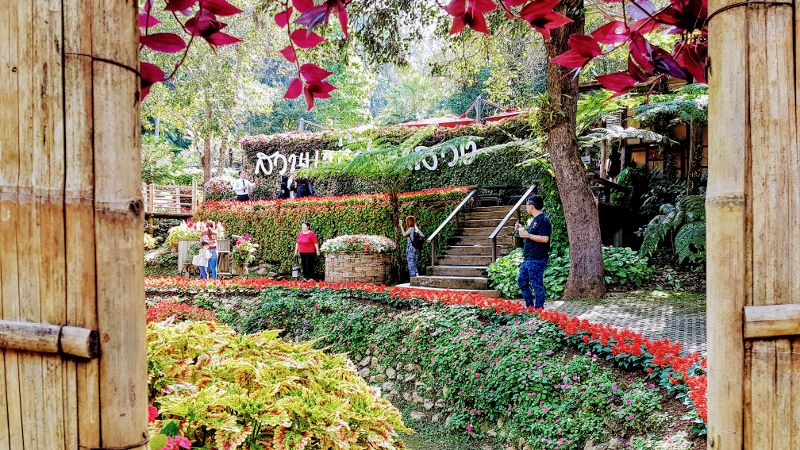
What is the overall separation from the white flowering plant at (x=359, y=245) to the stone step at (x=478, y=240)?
1393 millimetres

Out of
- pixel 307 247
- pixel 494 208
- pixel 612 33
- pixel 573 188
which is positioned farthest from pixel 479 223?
pixel 612 33

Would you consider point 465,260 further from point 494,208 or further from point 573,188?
point 573,188

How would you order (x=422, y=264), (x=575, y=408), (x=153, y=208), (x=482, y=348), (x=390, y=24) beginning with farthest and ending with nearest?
(x=153, y=208), (x=422, y=264), (x=390, y=24), (x=482, y=348), (x=575, y=408)

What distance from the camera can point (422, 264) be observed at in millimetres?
12836

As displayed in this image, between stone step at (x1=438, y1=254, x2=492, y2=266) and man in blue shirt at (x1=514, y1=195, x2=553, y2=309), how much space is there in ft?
13.4

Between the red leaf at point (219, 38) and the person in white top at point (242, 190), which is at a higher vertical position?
the person in white top at point (242, 190)

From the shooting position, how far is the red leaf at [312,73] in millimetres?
1507

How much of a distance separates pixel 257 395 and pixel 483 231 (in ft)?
35.3

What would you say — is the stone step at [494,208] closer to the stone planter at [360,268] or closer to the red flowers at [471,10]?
the stone planter at [360,268]

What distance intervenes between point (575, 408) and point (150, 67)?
3970 mm

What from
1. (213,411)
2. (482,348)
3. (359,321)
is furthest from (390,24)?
(213,411)

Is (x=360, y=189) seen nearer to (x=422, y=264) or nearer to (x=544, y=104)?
(x=422, y=264)

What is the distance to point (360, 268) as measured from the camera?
481 inches

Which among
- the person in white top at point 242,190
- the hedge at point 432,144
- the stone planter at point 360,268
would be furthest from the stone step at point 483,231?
the person in white top at point 242,190
